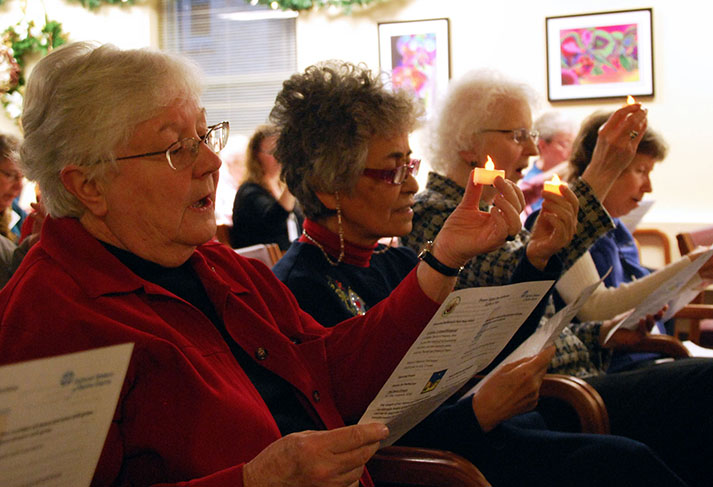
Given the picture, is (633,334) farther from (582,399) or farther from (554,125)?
(554,125)

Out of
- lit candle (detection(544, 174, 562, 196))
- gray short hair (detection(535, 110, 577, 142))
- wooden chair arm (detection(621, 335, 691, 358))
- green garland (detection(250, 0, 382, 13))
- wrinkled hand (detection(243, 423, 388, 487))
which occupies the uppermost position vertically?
green garland (detection(250, 0, 382, 13))

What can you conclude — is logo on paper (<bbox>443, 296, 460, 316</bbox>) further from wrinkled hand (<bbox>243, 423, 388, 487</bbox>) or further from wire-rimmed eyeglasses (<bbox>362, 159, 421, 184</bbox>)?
wire-rimmed eyeglasses (<bbox>362, 159, 421, 184</bbox>)

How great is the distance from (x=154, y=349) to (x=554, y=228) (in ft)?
3.36

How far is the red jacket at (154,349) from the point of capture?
1.01m

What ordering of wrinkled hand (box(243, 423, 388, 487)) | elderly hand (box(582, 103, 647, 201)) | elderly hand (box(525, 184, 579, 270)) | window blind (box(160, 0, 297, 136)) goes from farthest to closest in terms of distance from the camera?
window blind (box(160, 0, 297, 136)) < elderly hand (box(582, 103, 647, 201)) < elderly hand (box(525, 184, 579, 270)) < wrinkled hand (box(243, 423, 388, 487))

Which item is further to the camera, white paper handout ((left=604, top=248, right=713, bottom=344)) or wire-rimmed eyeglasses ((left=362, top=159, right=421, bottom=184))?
white paper handout ((left=604, top=248, right=713, bottom=344))

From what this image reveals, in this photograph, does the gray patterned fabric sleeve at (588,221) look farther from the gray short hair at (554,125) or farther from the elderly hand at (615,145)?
the gray short hair at (554,125)

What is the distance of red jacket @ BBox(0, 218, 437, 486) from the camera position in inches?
39.9

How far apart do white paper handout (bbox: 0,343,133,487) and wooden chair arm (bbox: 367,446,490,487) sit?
0.67m

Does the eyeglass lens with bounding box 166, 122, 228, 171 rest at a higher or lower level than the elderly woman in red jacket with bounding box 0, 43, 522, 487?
higher

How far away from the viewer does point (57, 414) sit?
67 cm

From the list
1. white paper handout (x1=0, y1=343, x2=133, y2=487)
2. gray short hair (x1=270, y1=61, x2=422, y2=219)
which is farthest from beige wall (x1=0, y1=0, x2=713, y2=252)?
white paper handout (x1=0, y1=343, x2=133, y2=487)

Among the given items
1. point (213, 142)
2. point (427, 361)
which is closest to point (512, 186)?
point (427, 361)

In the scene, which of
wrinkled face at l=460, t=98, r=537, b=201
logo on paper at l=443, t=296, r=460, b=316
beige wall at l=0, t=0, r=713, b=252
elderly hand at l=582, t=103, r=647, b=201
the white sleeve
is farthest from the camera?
beige wall at l=0, t=0, r=713, b=252
